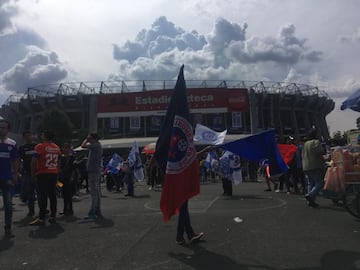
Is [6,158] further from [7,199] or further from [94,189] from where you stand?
[94,189]

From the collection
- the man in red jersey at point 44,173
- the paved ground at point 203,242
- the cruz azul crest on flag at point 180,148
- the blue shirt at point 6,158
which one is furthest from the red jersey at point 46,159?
the cruz azul crest on flag at point 180,148

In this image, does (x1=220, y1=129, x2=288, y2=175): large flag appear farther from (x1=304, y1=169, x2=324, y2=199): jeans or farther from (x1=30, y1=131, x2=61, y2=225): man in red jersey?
(x1=30, y1=131, x2=61, y2=225): man in red jersey

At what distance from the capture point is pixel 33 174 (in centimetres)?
889

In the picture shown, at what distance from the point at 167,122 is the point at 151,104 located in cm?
5409

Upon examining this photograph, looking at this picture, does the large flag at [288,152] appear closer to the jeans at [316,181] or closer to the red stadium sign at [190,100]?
the jeans at [316,181]

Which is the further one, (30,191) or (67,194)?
(67,194)

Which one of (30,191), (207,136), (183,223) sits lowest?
(183,223)

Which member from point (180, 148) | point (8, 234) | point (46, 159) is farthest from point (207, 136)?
point (8, 234)

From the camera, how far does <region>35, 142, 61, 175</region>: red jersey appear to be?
8.70m

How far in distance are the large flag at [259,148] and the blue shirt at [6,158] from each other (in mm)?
3744

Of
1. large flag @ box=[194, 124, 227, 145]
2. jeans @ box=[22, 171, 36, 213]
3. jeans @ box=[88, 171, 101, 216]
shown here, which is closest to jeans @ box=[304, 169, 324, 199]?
large flag @ box=[194, 124, 227, 145]

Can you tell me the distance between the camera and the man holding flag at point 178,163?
6.57 metres

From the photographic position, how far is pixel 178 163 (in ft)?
21.7

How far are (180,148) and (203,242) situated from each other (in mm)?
1472
